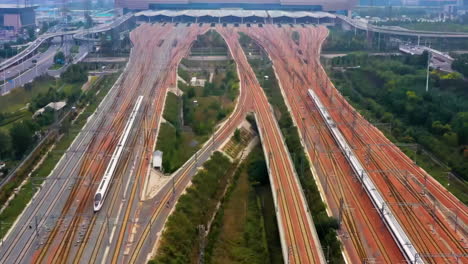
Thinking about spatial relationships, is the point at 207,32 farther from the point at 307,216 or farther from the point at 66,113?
the point at 307,216

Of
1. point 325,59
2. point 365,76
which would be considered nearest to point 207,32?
point 325,59

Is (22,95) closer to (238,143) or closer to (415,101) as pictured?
(238,143)

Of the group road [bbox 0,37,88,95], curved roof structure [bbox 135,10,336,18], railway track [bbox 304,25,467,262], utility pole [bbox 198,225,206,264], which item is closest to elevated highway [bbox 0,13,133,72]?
road [bbox 0,37,88,95]

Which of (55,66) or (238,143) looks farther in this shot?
(55,66)

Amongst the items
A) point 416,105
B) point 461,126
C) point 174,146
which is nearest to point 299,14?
point 416,105

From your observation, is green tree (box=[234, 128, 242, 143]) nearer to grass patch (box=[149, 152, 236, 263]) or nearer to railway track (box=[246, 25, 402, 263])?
grass patch (box=[149, 152, 236, 263])

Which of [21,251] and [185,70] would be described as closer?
[21,251]
